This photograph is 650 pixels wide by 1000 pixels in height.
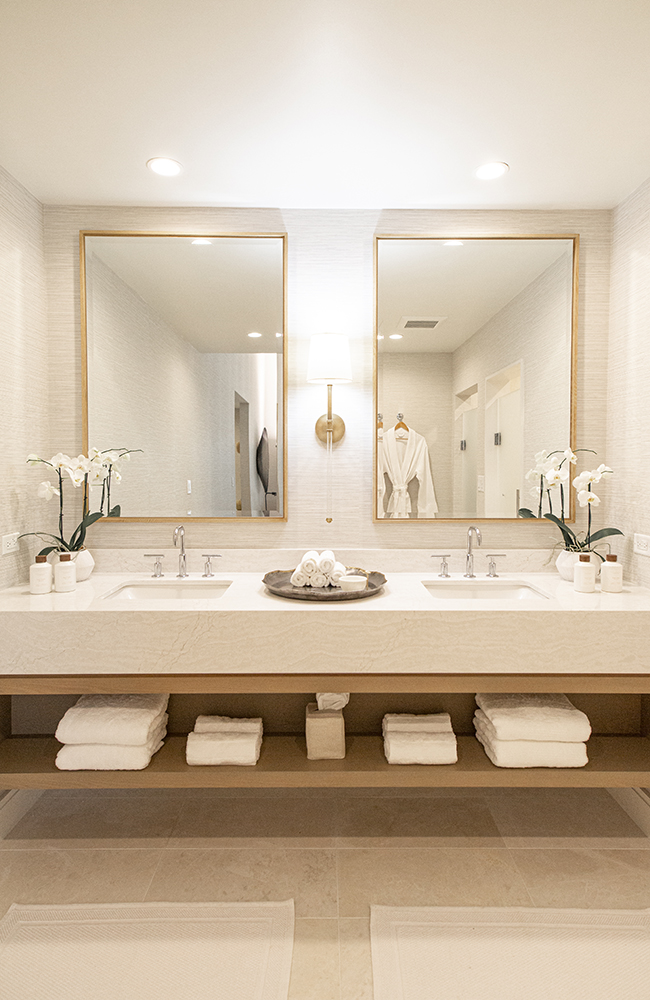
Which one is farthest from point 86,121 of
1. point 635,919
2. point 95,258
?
point 635,919

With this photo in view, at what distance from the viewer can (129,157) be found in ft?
6.91

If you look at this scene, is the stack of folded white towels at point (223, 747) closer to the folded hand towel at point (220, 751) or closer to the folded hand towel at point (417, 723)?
the folded hand towel at point (220, 751)

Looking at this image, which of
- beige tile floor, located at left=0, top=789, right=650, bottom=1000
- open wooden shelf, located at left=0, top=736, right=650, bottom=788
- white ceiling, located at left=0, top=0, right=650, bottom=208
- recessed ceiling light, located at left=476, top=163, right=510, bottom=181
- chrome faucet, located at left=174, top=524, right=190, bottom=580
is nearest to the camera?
white ceiling, located at left=0, top=0, right=650, bottom=208

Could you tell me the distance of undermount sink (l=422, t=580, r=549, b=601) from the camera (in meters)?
2.36

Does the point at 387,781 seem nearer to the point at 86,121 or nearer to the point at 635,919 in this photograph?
the point at 635,919

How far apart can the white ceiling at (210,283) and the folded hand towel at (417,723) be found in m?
1.50

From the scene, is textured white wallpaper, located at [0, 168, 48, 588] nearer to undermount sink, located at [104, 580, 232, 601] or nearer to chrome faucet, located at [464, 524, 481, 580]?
undermount sink, located at [104, 580, 232, 601]

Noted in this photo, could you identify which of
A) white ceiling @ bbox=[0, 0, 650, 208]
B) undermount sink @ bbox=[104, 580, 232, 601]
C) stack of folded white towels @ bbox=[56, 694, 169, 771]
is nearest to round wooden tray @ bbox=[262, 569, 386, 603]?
undermount sink @ bbox=[104, 580, 232, 601]

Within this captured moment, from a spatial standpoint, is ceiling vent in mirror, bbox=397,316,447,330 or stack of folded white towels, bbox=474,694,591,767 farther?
ceiling vent in mirror, bbox=397,316,447,330

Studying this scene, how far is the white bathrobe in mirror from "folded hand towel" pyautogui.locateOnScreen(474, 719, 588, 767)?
0.96m

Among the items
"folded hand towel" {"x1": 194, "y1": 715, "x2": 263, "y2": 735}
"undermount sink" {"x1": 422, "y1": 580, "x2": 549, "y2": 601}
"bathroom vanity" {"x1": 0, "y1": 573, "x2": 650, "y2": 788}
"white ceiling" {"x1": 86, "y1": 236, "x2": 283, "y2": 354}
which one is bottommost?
"folded hand towel" {"x1": 194, "y1": 715, "x2": 263, "y2": 735}

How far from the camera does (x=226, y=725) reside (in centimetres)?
208

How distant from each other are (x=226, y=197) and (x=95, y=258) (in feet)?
1.95

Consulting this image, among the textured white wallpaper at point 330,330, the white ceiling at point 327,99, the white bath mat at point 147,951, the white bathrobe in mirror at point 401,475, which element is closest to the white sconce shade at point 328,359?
the textured white wallpaper at point 330,330
